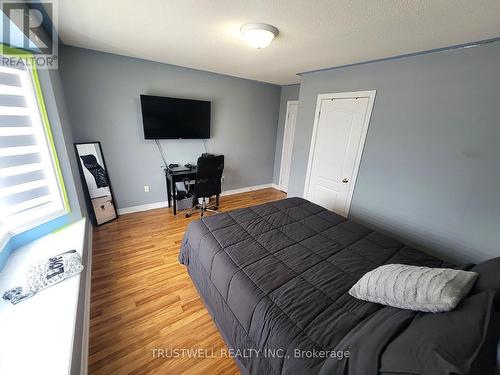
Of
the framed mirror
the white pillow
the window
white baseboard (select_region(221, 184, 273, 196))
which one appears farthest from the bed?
white baseboard (select_region(221, 184, 273, 196))

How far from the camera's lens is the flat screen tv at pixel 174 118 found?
9.79ft

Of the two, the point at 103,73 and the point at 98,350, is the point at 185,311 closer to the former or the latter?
the point at 98,350

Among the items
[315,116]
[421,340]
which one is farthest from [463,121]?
[421,340]

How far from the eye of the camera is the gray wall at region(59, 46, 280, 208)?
2.62 meters

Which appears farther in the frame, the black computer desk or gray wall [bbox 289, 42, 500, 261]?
the black computer desk

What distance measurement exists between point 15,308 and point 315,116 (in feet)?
11.4

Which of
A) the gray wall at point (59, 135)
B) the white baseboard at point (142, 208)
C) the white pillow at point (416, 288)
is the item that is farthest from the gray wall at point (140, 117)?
the white pillow at point (416, 288)

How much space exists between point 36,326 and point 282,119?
442 centimetres

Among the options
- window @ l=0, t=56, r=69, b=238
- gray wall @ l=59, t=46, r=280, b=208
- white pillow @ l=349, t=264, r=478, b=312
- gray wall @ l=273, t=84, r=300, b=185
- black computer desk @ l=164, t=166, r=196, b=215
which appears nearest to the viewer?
white pillow @ l=349, t=264, r=478, b=312

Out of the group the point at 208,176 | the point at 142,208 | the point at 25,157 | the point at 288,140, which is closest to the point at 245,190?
the point at 288,140

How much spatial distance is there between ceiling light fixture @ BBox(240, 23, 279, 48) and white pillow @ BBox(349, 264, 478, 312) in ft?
6.25

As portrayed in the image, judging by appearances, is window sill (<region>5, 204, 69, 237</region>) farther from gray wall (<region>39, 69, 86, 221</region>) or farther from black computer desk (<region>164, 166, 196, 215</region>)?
black computer desk (<region>164, 166, 196, 215</region>)

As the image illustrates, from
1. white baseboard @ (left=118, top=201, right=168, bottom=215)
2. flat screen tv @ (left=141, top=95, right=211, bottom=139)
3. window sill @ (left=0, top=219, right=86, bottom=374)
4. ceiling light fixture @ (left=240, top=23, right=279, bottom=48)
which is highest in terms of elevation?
ceiling light fixture @ (left=240, top=23, right=279, bottom=48)

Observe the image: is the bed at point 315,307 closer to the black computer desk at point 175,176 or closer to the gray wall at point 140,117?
the black computer desk at point 175,176
